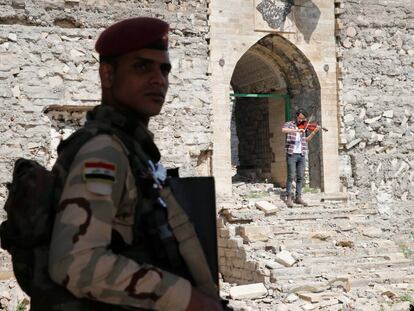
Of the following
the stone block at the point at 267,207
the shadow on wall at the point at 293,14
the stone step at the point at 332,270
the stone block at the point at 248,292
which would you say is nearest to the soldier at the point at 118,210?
the stone block at the point at 248,292

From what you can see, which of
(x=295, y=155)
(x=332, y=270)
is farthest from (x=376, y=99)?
(x=332, y=270)

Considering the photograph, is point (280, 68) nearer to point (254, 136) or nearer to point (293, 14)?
point (293, 14)

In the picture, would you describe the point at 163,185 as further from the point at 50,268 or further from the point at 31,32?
the point at 31,32

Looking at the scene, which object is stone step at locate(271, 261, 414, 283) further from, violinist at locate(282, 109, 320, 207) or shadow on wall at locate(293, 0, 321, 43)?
shadow on wall at locate(293, 0, 321, 43)

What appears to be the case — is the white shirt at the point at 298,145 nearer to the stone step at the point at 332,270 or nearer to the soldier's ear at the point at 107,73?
the stone step at the point at 332,270

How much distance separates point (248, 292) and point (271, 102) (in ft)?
19.4

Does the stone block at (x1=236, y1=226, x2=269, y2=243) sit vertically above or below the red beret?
below

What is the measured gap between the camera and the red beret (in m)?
1.99

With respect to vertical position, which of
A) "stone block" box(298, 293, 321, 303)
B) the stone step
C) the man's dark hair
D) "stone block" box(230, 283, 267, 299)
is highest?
the man's dark hair

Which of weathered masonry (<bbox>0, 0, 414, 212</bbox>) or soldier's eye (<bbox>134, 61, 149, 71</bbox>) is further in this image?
weathered masonry (<bbox>0, 0, 414, 212</bbox>)

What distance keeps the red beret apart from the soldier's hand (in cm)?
75

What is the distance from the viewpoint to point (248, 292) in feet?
28.1

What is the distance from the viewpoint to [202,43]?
36.4 ft

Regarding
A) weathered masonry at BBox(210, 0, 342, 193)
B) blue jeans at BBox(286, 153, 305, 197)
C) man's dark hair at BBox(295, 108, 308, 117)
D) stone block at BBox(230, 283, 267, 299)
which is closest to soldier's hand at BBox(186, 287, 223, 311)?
stone block at BBox(230, 283, 267, 299)
